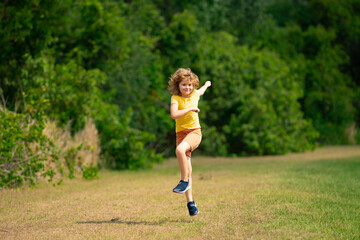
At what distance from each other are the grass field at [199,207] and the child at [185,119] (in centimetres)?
58

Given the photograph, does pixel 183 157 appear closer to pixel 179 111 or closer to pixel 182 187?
pixel 182 187

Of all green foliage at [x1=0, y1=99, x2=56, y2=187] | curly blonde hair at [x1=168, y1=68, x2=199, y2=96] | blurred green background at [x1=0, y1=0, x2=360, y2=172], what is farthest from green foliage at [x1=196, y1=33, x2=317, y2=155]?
curly blonde hair at [x1=168, y1=68, x2=199, y2=96]

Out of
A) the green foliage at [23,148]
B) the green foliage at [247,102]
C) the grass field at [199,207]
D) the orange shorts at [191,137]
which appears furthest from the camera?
the green foliage at [247,102]

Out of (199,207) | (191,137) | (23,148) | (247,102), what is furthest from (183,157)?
(247,102)

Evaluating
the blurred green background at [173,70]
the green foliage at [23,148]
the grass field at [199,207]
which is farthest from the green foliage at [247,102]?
the green foliage at [23,148]

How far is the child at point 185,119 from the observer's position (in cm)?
611

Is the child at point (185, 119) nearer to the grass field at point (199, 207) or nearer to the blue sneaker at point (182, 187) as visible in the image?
the blue sneaker at point (182, 187)

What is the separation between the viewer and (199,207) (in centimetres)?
714

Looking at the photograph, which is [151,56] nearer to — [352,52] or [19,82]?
[19,82]

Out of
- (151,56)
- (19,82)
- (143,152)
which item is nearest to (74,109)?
(19,82)

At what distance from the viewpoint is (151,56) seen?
1778 cm

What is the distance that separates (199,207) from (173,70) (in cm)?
1198

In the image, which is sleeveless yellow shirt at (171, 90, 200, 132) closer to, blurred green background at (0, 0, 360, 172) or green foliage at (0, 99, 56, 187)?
green foliage at (0, 99, 56, 187)

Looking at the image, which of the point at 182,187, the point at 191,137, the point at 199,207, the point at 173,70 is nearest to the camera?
the point at 182,187
